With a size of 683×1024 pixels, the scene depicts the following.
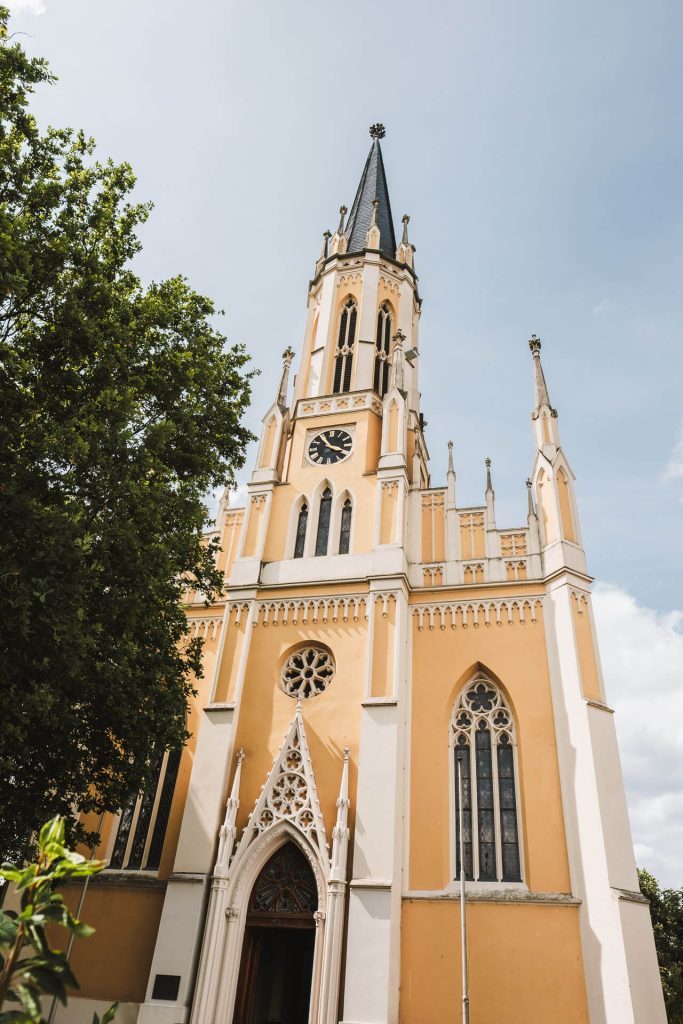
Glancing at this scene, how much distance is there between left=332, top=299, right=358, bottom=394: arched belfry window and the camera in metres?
22.5

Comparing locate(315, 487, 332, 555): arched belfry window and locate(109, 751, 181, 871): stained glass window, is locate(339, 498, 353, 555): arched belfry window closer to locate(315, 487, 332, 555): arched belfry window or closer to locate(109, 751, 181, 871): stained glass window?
locate(315, 487, 332, 555): arched belfry window

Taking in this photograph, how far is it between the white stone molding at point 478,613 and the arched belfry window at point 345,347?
872cm

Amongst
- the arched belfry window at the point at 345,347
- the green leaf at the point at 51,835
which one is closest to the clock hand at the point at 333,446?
the arched belfry window at the point at 345,347

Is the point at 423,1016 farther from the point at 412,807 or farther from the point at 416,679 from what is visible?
the point at 416,679

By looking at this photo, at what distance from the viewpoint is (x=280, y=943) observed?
14.6 metres

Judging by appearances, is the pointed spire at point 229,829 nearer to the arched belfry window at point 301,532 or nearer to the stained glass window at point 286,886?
the stained glass window at point 286,886

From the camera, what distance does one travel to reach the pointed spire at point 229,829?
1368 centimetres

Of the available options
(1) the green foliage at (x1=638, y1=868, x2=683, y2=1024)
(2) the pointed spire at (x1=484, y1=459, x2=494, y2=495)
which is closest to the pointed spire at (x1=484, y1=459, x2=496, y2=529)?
(2) the pointed spire at (x1=484, y1=459, x2=494, y2=495)

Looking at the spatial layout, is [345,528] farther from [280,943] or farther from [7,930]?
[7,930]

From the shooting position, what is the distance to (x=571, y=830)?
42.7 ft

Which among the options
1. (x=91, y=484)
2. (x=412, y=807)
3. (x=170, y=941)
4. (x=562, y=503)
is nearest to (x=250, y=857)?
(x=170, y=941)

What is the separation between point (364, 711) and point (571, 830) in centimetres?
460

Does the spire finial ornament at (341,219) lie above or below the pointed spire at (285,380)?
above

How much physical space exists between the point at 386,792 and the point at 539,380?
11.9m
